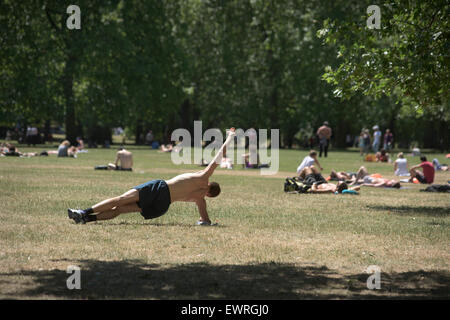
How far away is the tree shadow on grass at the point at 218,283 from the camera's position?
7.17 metres

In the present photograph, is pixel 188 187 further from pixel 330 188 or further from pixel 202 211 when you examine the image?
pixel 330 188

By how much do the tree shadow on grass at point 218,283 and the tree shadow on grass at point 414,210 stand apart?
21.4 feet

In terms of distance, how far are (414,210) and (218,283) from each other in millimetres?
9147

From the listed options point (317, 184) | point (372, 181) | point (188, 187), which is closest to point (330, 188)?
point (317, 184)

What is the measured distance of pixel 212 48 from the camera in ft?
216

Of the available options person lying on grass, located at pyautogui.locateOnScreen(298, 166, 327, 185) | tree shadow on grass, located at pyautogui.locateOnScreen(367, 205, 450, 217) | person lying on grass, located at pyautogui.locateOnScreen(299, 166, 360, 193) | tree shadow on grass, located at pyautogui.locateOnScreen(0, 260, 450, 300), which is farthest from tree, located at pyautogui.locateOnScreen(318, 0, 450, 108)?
tree shadow on grass, located at pyautogui.locateOnScreen(0, 260, 450, 300)

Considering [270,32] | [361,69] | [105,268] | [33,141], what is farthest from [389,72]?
[270,32]

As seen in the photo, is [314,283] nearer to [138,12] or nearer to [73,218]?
[73,218]

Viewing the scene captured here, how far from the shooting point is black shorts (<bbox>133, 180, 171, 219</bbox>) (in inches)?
462

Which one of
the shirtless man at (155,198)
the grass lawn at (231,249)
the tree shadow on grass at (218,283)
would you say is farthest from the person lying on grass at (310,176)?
the tree shadow on grass at (218,283)

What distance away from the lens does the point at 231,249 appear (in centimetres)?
1003

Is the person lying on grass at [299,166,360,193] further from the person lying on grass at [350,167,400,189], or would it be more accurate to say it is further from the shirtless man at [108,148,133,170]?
the shirtless man at [108,148,133,170]

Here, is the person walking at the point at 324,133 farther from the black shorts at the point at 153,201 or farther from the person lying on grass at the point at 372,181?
the black shorts at the point at 153,201
